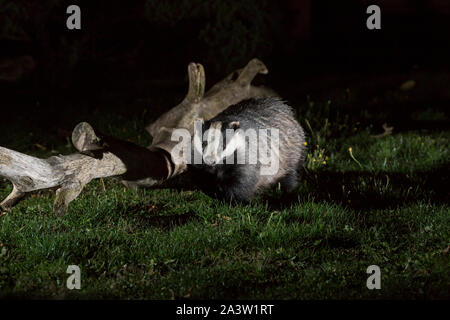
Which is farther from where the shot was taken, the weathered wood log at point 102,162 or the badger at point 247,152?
the badger at point 247,152

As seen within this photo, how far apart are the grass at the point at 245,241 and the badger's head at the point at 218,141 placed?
0.40 meters

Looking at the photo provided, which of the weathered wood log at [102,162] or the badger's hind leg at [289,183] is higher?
the weathered wood log at [102,162]

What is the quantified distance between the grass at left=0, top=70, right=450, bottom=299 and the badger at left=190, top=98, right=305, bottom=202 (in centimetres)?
18

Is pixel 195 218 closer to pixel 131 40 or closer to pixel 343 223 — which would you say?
pixel 343 223

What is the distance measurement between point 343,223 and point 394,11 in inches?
354

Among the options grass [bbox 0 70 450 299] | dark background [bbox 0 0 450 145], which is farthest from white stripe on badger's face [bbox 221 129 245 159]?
dark background [bbox 0 0 450 145]

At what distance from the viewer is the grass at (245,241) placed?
3.22 meters

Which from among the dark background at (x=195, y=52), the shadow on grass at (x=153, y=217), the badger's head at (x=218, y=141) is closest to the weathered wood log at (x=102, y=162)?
the shadow on grass at (x=153, y=217)

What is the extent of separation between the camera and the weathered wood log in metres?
3.81

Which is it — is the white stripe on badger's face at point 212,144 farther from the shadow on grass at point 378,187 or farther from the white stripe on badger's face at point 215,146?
the shadow on grass at point 378,187

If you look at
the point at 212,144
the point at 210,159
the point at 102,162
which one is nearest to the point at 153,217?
the point at 102,162

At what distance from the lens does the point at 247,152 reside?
478cm
